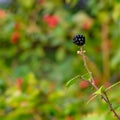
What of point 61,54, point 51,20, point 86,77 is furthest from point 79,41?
point 61,54

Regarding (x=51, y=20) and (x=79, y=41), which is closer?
(x=79, y=41)

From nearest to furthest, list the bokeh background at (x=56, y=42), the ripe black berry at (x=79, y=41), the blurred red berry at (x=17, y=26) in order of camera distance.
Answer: the ripe black berry at (x=79, y=41)
the bokeh background at (x=56, y=42)
the blurred red berry at (x=17, y=26)

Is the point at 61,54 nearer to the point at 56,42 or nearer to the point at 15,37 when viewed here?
the point at 56,42

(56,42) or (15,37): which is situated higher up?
(15,37)

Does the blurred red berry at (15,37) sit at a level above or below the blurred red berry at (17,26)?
above

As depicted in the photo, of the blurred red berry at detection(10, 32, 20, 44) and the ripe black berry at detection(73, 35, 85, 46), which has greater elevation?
the blurred red berry at detection(10, 32, 20, 44)

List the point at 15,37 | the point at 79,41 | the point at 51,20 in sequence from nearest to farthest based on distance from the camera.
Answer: the point at 79,41, the point at 51,20, the point at 15,37

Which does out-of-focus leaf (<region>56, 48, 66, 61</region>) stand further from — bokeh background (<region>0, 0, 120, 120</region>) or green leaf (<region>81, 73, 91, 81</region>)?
green leaf (<region>81, 73, 91, 81</region>)

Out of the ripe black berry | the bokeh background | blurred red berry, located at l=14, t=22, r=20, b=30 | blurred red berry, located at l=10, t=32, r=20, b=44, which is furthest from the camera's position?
blurred red berry, located at l=10, t=32, r=20, b=44

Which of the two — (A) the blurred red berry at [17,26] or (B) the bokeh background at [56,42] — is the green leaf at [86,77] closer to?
(B) the bokeh background at [56,42]

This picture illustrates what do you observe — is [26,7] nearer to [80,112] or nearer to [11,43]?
[11,43]

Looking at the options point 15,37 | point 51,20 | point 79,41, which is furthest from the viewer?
point 15,37

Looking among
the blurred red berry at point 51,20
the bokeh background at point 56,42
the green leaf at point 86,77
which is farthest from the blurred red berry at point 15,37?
the green leaf at point 86,77

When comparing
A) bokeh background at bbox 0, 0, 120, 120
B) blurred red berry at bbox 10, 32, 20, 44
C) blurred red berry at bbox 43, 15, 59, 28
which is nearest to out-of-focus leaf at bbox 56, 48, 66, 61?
bokeh background at bbox 0, 0, 120, 120
